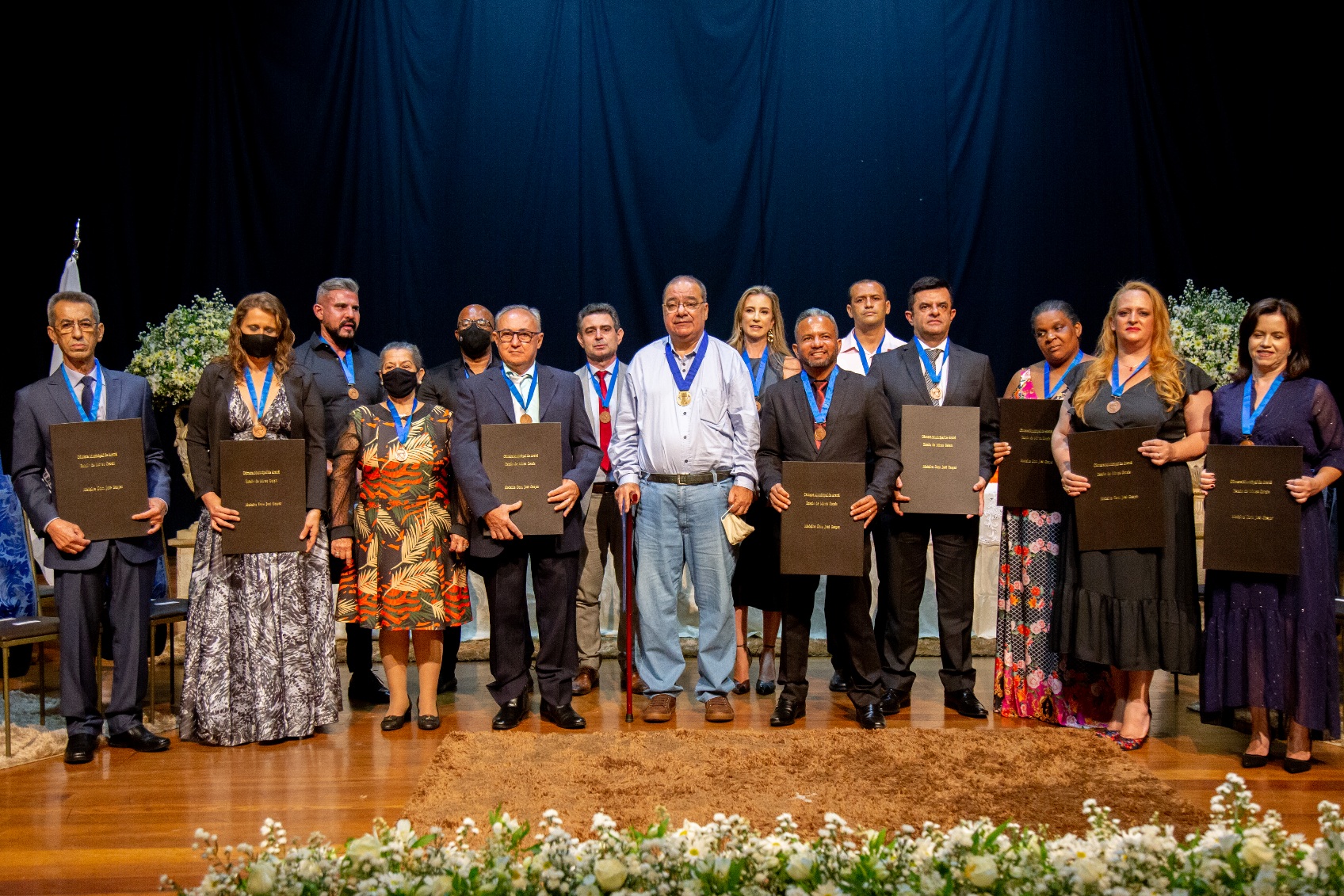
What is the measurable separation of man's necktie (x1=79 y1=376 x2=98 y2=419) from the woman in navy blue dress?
4.47 metres

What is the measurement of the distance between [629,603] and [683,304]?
1366 mm

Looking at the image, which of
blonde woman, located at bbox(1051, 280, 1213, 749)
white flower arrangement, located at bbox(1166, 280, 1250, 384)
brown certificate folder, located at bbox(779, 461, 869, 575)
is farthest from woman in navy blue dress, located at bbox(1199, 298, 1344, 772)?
white flower arrangement, located at bbox(1166, 280, 1250, 384)

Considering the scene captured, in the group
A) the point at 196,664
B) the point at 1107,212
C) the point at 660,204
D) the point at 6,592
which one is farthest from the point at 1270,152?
the point at 6,592

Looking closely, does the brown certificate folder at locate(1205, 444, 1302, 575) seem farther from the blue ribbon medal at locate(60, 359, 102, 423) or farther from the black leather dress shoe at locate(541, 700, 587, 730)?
the blue ribbon medal at locate(60, 359, 102, 423)

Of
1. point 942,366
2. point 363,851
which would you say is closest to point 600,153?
point 942,366

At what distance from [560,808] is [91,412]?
8.54 ft

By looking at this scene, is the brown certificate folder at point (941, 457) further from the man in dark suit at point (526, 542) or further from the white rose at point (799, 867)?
the white rose at point (799, 867)

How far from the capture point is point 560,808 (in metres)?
3.54

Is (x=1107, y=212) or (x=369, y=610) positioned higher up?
(x=1107, y=212)

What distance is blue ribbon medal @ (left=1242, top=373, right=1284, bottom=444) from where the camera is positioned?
4.23 m

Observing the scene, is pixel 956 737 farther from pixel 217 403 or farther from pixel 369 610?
pixel 217 403

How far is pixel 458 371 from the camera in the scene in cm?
540

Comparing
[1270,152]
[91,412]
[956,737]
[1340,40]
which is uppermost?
[1340,40]

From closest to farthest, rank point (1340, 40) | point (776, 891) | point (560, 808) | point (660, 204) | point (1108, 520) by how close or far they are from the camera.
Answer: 1. point (776, 891)
2. point (560, 808)
3. point (1108, 520)
4. point (660, 204)
5. point (1340, 40)
